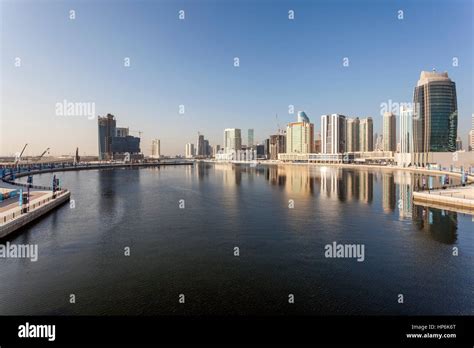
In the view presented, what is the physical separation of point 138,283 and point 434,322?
60.0ft

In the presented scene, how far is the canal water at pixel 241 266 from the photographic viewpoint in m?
17.5

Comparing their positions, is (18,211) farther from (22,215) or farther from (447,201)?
(447,201)

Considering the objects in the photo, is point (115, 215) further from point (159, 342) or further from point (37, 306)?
point (159, 342)

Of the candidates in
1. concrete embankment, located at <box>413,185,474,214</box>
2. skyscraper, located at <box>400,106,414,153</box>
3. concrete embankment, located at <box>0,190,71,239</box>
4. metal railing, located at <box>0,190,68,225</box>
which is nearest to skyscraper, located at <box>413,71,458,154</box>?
skyscraper, located at <box>400,106,414,153</box>

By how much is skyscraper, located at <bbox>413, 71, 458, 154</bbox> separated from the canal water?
163065mm

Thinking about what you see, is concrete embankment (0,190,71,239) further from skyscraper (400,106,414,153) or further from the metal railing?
skyscraper (400,106,414,153)

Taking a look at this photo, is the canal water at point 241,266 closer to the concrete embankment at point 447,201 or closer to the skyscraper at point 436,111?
the concrete embankment at point 447,201

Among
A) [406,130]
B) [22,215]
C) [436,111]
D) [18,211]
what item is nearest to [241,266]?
[22,215]

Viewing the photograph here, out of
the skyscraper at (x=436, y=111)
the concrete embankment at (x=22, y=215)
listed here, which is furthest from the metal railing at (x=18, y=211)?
the skyscraper at (x=436, y=111)

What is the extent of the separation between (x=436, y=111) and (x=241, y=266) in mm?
197712

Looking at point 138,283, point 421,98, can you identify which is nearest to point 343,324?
point 138,283

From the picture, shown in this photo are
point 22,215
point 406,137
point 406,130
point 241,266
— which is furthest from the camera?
point 406,130

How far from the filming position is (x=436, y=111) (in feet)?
571

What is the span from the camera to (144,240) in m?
30.6
